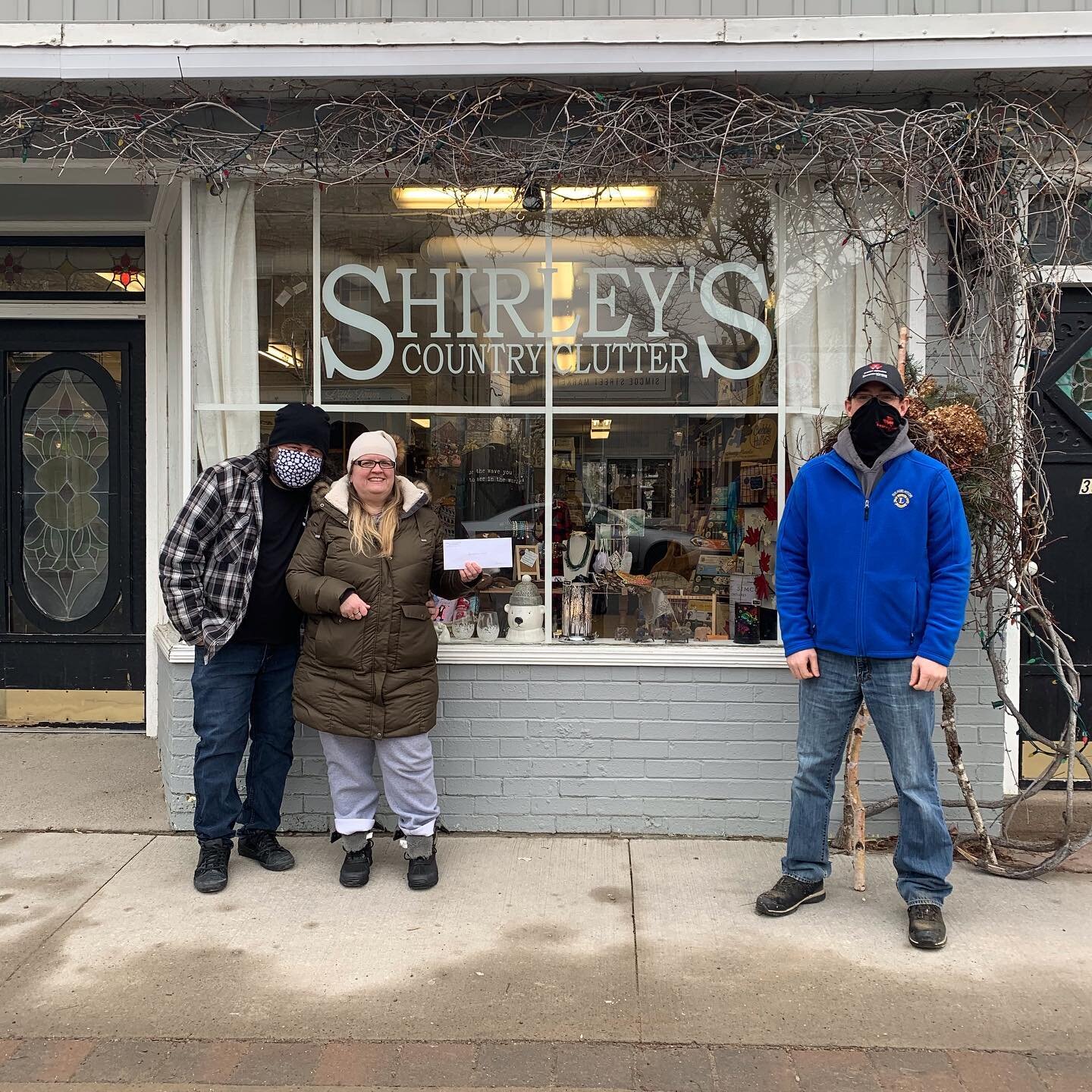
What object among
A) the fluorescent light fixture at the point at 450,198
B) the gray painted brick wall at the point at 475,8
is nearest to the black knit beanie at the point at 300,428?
the fluorescent light fixture at the point at 450,198

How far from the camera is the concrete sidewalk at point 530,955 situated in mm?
3174

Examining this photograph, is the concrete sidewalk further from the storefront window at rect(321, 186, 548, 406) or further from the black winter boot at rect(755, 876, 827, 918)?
the storefront window at rect(321, 186, 548, 406)

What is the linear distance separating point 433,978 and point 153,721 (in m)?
3.42

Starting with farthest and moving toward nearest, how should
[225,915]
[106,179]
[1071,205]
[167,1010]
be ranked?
1. [106,179]
2. [1071,205]
3. [225,915]
4. [167,1010]

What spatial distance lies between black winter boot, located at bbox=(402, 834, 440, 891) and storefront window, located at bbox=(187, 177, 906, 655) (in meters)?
1.05

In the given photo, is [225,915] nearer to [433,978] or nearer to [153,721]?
[433,978]

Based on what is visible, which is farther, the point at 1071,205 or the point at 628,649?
the point at 628,649

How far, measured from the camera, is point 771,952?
364cm

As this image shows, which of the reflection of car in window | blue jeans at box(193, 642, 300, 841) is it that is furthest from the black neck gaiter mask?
blue jeans at box(193, 642, 300, 841)

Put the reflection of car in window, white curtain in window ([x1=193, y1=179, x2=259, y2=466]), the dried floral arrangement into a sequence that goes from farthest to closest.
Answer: the reflection of car in window
white curtain in window ([x1=193, y1=179, x2=259, y2=466])
the dried floral arrangement

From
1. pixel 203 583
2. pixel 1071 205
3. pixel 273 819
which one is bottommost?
pixel 273 819

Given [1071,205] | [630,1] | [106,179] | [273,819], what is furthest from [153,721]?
[1071,205]

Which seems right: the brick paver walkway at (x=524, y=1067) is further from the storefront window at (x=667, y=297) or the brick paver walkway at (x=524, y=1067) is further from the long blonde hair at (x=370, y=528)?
the storefront window at (x=667, y=297)

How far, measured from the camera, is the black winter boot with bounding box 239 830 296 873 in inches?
173
